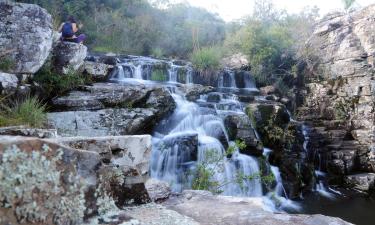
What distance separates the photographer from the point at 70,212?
6.33 ft

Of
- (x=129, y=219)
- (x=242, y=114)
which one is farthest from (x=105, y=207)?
(x=242, y=114)

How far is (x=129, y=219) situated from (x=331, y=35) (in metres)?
14.3

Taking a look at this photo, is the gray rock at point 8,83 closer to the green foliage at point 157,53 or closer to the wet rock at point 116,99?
the wet rock at point 116,99

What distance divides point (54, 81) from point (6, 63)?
126 centimetres

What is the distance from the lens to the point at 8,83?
6.32m

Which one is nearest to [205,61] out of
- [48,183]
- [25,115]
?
[25,115]

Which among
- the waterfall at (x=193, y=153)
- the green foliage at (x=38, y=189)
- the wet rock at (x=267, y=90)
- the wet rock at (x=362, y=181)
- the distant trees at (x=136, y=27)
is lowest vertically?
the wet rock at (x=362, y=181)

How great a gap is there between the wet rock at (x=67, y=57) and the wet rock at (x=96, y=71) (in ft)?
1.98

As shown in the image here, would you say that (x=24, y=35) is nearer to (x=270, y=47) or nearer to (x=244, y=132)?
(x=244, y=132)

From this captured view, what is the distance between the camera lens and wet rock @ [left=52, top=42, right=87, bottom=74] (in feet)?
26.2

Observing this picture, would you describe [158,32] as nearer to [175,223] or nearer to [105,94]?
[105,94]

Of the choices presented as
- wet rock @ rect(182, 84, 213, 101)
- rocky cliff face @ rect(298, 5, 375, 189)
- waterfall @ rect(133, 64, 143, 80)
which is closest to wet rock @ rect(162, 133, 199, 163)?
wet rock @ rect(182, 84, 213, 101)

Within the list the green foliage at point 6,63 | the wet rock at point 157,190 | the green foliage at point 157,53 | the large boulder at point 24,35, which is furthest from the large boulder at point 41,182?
the green foliage at point 157,53

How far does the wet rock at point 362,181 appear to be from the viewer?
9.67 m
